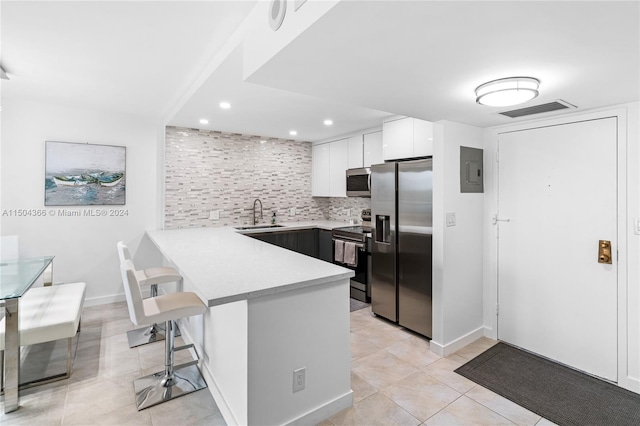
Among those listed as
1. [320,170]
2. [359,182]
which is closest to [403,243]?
[359,182]

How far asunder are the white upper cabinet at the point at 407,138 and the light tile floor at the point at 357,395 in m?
1.84

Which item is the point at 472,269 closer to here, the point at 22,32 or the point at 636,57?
the point at 636,57

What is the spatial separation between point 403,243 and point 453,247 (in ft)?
1.63

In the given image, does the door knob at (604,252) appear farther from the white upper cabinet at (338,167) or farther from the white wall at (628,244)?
the white upper cabinet at (338,167)

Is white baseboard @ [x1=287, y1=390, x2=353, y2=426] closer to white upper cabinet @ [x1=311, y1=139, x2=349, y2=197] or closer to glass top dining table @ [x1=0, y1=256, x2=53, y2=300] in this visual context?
glass top dining table @ [x1=0, y1=256, x2=53, y2=300]

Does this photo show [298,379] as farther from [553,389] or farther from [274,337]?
[553,389]

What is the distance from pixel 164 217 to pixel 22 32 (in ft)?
8.17

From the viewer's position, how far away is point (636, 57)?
151 centimetres

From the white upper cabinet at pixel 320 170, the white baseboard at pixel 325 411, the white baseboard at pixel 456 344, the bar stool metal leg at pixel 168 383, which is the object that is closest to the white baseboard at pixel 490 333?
the white baseboard at pixel 456 344

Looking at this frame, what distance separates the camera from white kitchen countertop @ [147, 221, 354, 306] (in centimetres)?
165

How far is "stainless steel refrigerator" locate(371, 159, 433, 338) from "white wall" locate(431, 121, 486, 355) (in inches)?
4.9

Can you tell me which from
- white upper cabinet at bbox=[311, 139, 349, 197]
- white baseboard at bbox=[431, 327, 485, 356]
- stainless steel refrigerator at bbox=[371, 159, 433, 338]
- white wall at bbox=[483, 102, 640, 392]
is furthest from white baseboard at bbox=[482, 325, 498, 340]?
white upper cabinet at bbox=[311, 139, 349, 197]

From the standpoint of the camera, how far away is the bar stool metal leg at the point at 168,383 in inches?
84.0

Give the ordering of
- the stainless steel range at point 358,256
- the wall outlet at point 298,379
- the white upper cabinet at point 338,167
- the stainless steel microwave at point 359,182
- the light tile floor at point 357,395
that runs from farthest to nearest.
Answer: the white upper cabinet at point 338,167
the stainless steel microwave at point 359,182
the stainless steel range at point 358,256
the light tile floor at point 357,395
the wall outlet at point 298,379
